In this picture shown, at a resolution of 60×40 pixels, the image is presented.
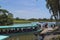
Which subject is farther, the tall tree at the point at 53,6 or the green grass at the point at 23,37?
the tall tree at the point at 53,6

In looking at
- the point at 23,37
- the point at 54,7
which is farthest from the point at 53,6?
the point at 23,37

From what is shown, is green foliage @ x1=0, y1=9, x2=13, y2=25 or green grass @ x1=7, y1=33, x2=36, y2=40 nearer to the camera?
green grass @ x1=7, y1=33, x2=36, y2=40

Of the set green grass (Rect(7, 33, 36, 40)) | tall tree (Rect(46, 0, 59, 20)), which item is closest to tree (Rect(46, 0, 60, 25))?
tall tree (Rect(46, 0, 59, 20))

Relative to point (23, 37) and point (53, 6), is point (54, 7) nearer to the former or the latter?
point (53, 6)

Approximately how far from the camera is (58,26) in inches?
1116

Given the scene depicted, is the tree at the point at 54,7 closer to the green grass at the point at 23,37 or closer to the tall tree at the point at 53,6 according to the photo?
the tall tree at the point at 53,6

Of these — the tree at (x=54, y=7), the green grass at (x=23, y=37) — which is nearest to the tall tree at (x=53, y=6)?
the tree at (x=54, y=7)

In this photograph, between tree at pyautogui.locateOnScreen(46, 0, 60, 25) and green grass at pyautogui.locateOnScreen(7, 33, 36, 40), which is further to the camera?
tree at pyautogui.locateOnScreen(46, 0, 60, 25)

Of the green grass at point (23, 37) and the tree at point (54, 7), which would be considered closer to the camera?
the green grass at point (23, 37)

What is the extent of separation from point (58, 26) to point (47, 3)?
3.51m

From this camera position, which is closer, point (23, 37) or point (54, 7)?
point (23, 37)

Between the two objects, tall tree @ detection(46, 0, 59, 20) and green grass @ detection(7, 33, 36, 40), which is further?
tall tree @ detection(46, 0, 59, 20)

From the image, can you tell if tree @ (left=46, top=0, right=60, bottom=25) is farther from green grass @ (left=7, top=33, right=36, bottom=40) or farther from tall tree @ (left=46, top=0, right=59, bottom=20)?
green grass @ (left=7, top=33, right=36, bottom=40)

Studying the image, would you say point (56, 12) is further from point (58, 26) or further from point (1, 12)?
A: point (1, 12)
